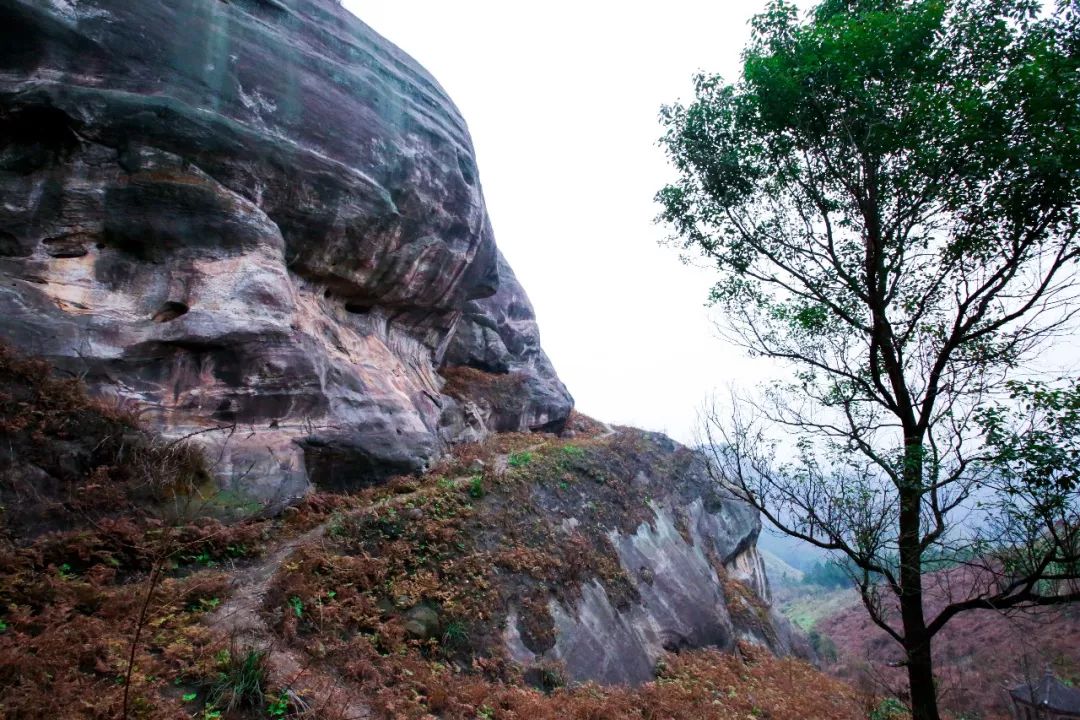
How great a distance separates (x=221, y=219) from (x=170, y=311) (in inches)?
76.0

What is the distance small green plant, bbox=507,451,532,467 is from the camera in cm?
1429

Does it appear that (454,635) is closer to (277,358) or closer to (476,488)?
(476,488)

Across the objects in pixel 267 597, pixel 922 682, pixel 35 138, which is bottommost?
pixel 267 597

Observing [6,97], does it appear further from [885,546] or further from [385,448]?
[885,546]

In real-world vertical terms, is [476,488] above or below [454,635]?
above

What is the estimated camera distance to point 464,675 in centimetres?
739

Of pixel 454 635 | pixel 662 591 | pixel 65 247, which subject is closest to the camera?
pixel 454 635

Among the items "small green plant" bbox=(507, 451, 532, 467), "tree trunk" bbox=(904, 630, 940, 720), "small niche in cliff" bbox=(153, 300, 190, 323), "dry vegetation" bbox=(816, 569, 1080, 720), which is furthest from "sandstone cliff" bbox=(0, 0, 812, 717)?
"dry vegetation" bbox=(816, 569, 1080, 720)

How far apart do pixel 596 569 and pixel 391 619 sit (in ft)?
19.0

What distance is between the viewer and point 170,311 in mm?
9414

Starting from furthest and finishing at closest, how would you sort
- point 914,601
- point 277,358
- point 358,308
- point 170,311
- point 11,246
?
1. point 358,308
2. point 277,358
3. point 170,311
4. point 11,246
5. point 914,601

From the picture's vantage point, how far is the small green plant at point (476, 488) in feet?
37.9

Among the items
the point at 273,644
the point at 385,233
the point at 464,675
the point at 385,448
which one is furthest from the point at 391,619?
the point at 385,233

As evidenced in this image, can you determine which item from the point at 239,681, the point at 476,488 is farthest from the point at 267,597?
the point at 476,488
